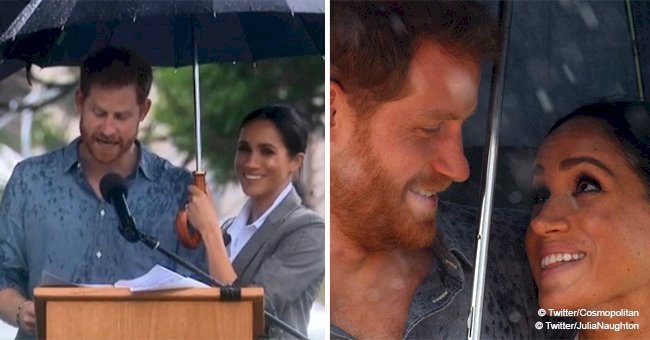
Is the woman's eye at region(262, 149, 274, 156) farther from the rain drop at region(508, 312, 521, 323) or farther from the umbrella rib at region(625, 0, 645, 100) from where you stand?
the umbrella rib at region(625, 0, 645, 100)

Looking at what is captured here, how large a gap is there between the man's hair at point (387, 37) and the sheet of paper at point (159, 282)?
1101mm

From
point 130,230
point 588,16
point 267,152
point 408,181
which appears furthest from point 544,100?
point 130,230

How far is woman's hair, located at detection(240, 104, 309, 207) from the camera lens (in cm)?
721

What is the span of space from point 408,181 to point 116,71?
1.41 meters

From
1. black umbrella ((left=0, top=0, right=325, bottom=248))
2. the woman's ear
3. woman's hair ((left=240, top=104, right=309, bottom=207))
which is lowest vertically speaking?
the woman's ear

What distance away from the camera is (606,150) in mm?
7461

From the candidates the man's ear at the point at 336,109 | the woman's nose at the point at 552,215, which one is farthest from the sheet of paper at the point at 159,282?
the woman's nose at the point at 552,215

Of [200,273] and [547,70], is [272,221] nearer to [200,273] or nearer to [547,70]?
[200,273]

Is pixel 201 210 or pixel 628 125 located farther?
pixel 628 125

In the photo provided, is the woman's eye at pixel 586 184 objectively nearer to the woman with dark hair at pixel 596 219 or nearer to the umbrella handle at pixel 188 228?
the woman with dark hair at pixel 596 219

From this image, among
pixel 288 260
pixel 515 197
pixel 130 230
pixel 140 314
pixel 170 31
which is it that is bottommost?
pixel 140 314

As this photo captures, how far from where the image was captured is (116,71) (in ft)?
23.5

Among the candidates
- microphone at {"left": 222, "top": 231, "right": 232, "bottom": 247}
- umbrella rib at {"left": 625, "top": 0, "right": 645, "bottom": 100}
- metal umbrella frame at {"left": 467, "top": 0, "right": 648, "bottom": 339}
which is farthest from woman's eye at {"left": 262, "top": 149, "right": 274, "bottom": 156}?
umbrella rib at {"left": 625, "top": 0, "right": 645, "bottom": 100}

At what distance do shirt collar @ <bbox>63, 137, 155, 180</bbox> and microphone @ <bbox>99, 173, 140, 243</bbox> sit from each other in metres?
0.11
